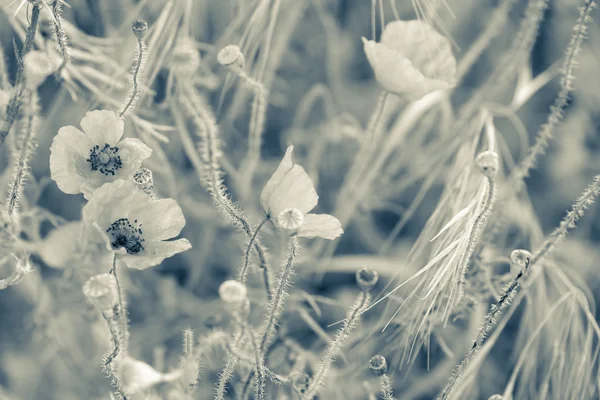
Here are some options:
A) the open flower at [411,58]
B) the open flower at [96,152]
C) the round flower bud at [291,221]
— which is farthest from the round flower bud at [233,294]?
the open flower at [411,58]

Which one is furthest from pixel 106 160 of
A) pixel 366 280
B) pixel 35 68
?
pixel 366 280

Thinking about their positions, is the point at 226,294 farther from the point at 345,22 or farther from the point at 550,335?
the point at 345,22

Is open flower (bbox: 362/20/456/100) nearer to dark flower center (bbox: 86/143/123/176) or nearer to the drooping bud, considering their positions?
dark flower center (bbox: 86/143/123/176)

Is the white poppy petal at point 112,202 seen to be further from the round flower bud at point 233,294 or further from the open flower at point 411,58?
the open flower at point 411,58

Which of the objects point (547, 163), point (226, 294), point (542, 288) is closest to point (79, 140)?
point (226, 294)

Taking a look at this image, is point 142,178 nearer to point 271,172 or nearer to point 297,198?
point 297,198

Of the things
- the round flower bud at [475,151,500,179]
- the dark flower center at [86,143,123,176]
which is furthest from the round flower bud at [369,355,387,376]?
the dark flower center at [86,143,123,176]

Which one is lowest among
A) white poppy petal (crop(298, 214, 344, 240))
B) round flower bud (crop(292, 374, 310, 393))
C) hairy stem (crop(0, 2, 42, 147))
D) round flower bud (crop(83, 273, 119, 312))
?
round flower bud (crop(292, 374, 310, 393))
